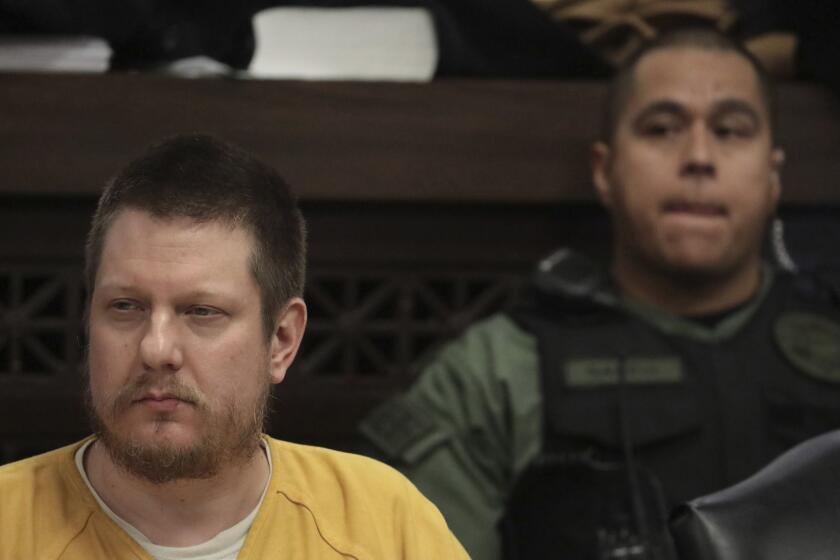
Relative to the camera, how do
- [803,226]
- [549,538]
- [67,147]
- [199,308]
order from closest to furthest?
[199,308], [549,538], [67,147], [803,226]

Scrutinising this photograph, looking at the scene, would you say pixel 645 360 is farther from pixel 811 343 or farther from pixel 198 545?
pixel 198 545

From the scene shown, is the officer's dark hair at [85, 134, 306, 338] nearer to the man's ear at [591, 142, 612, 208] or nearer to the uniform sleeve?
the uniform sleeve

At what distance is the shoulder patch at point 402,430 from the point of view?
5.90 feet

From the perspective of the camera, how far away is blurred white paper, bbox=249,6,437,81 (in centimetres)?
194

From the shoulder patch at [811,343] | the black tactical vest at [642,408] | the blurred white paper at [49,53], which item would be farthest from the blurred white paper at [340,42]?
the shoulder patch at [811,343]

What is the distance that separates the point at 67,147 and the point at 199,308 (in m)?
0.91

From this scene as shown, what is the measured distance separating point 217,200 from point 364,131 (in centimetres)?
87

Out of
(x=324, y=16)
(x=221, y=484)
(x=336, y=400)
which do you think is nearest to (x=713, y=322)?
(x=336, y=400)

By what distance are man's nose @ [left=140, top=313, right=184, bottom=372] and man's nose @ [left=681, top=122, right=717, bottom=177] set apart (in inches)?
40.1

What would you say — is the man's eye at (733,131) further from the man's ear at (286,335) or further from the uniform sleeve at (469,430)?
the man's ear at (286,335)

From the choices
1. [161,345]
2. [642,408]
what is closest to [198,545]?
[161,345]

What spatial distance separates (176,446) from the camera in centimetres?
105

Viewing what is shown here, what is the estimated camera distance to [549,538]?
178 cm

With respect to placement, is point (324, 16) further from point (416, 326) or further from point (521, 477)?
point (521, 477)
